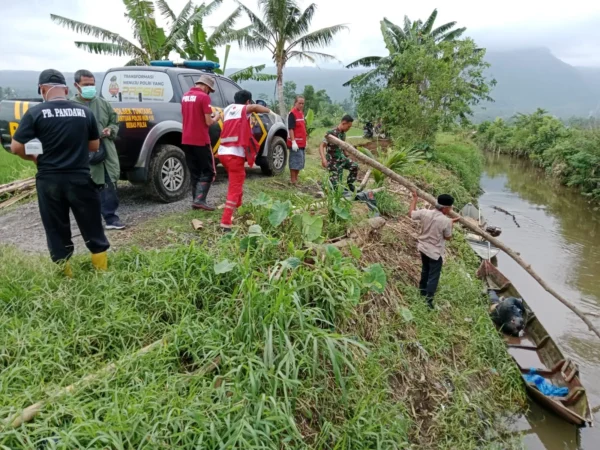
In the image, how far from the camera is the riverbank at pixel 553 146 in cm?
1777

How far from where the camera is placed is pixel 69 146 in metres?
3.43

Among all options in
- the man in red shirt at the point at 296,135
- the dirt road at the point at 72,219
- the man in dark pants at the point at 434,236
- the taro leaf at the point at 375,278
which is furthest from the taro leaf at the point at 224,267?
the man in red shirt at the point at 296,135

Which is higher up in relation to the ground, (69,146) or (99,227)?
(69,146)

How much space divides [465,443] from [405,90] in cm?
1335

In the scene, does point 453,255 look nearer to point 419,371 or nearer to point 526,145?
point 419,371

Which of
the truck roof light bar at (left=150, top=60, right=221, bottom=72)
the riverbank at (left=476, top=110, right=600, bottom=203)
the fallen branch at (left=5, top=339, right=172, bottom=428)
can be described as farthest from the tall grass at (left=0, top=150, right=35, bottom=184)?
the riverbank at (left=476, top=110, right=600, bottom=203)

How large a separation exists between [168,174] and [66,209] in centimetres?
241

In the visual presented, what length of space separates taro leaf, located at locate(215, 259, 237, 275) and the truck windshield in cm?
354

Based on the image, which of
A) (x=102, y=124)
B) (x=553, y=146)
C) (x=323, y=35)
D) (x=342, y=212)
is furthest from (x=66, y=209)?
(x=553, y=146)

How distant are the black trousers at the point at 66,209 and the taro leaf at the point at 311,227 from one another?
6.79 feet

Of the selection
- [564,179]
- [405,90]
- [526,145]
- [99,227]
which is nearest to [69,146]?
[99,227]

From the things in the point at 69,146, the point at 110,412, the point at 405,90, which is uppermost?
the point at 405,90

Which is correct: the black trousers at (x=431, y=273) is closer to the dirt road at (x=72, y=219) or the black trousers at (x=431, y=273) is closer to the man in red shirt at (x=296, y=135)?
the dirt road at (x=72, y=219)

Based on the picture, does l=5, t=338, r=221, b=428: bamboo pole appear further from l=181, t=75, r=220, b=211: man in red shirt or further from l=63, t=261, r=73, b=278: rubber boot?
l=181, t=75, r=220, b=211: man in red shirt
